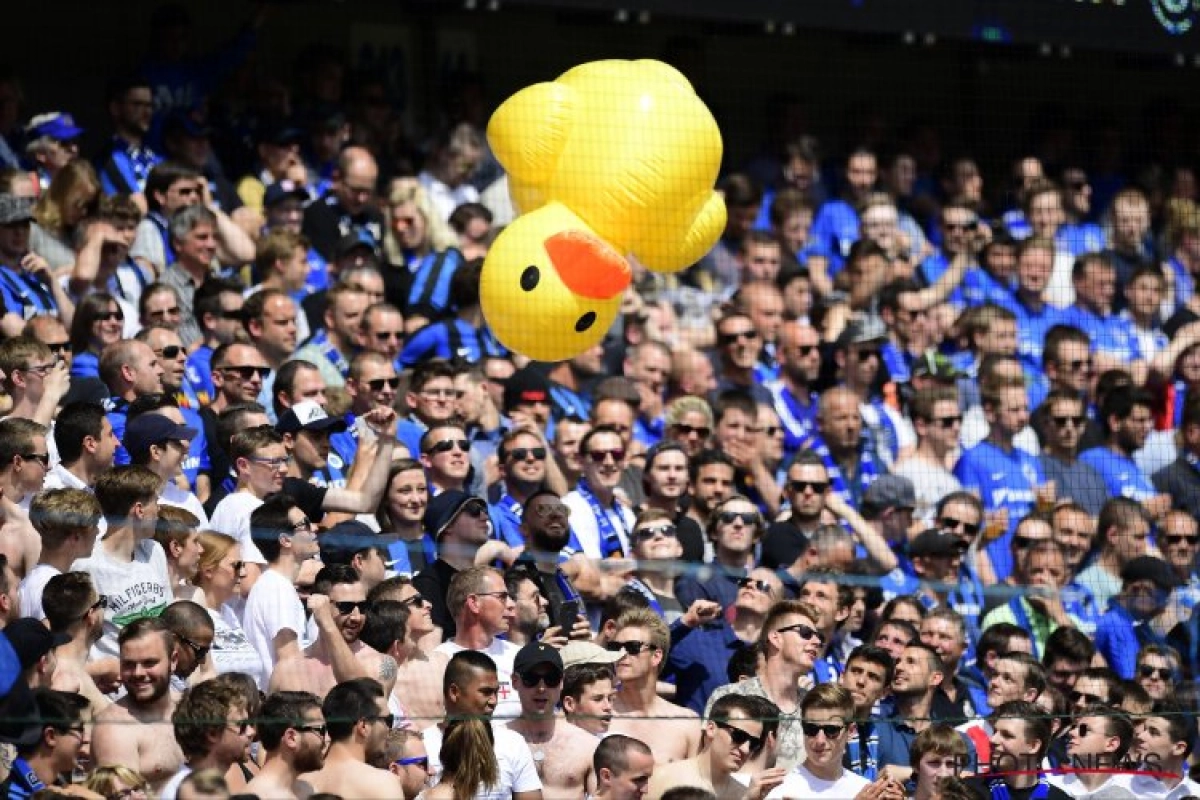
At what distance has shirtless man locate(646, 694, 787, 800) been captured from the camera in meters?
7.57

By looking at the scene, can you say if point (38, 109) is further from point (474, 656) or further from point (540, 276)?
point (474, 656)

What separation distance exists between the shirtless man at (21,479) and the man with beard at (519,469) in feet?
6.68

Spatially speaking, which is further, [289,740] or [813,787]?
[813,787]

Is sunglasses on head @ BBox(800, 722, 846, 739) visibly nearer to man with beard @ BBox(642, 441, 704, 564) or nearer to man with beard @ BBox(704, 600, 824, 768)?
man with beard @ BBox(704, 600, 824, 768)

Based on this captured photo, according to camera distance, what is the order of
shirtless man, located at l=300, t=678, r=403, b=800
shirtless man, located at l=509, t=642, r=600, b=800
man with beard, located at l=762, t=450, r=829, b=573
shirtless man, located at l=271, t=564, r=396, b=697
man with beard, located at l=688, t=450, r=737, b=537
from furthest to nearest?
man with beard, located at l=688, t=450, r=737, b=537 → man with beard, located at l=762, t=450, r=829, b=573 → shirtless man, located at l=509, t=642, r=600, b=800 → shirtless man, located at l=271, t=564, r=396, b=697 → shirtless man, located at l=300, t=678, r=403, b=800

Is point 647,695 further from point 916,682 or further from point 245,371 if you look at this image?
point 245,371

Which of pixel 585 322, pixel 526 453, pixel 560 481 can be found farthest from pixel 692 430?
pixel 585 322

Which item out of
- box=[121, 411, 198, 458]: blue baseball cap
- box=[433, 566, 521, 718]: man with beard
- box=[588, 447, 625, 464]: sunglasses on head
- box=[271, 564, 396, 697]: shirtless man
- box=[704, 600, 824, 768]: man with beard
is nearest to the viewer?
box=[271, 564, 396, 697]: shirtless man

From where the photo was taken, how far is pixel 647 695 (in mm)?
8141

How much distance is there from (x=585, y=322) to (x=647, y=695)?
Answer: 1.50 m

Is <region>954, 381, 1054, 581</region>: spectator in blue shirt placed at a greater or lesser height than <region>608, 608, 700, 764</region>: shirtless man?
greater

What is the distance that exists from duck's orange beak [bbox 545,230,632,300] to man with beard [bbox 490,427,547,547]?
26.4 inches

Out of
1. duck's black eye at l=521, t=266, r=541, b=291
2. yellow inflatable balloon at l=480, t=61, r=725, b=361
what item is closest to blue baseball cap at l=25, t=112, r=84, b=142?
yellow inflatable balloon at l=480, t=61, r=725, b=361

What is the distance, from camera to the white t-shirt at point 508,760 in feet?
24.0
